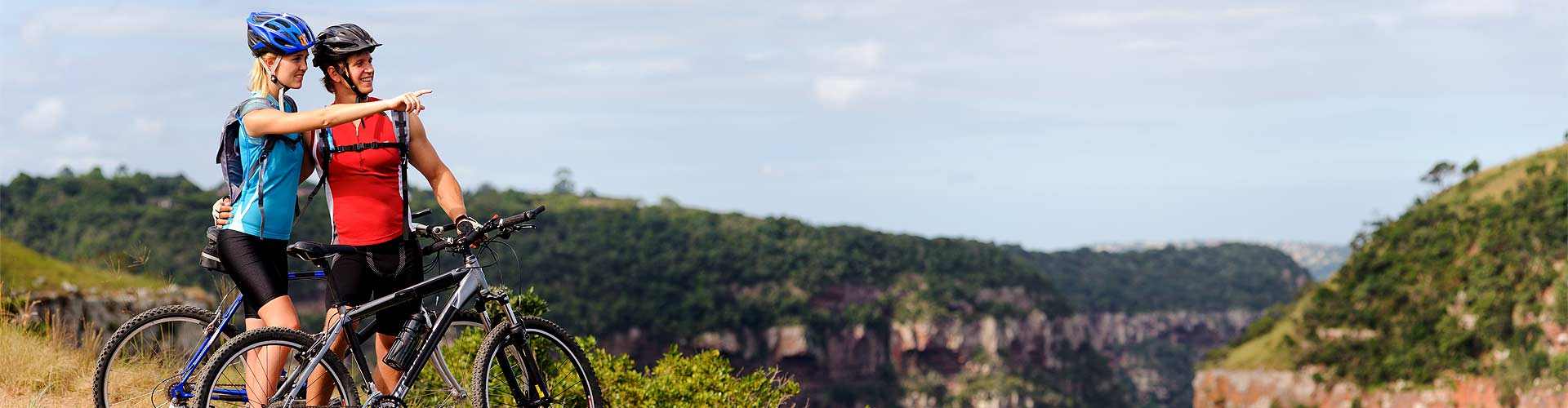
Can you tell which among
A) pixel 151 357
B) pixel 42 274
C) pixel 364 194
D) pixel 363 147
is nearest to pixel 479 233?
pixel 364 194

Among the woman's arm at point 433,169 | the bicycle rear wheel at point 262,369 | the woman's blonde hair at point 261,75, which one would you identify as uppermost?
the woman's blonde hair at point 261,75

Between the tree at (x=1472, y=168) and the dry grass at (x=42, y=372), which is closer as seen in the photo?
the dry grass at (x=42, y=372)

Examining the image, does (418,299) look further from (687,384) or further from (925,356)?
(925,356)

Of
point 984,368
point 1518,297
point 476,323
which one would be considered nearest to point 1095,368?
point 984,368

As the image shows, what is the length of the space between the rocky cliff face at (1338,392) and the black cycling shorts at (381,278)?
234 ft

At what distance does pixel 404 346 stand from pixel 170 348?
85.5 inches

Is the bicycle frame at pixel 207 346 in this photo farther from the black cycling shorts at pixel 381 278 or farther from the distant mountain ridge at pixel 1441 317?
the distant mountain ridge at pixel 1441 317

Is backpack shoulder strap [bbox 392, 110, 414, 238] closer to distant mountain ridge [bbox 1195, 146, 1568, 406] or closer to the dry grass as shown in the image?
the dry grass

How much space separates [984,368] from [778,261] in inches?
875

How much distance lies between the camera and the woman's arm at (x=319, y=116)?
18.2 feet

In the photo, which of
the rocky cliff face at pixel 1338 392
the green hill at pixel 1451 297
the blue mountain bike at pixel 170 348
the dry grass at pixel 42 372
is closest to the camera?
the blue mountain bike at pixel 170 348

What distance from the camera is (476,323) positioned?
635cm

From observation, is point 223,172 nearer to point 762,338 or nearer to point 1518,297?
point 1518,297

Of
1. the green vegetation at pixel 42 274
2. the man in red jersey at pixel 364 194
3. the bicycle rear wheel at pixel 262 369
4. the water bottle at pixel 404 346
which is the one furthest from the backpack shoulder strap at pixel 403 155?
the green vegetation at pixel 42 274
